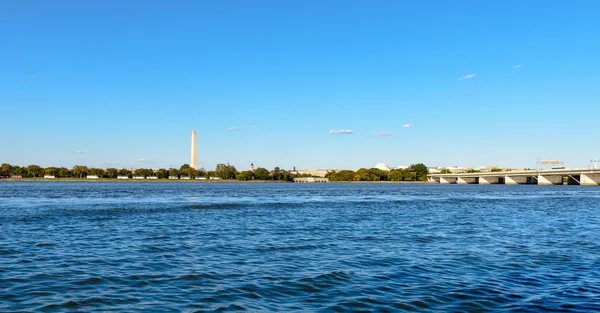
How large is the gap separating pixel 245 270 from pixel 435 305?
8037 millimetres

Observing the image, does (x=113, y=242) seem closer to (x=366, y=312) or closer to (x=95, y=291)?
(x=95, y=291)

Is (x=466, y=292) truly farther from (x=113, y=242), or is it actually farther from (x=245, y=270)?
(x=113, y=242)

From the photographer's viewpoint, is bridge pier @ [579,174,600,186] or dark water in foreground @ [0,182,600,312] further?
bridge pier @ [579,174,600,186]

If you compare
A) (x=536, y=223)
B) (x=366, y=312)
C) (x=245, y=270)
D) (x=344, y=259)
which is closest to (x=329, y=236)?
(x=344, y=259)

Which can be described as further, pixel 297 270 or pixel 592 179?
pixel 592 179

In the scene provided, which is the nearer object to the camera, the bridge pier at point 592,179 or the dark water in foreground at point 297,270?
the dark water in foreground at point 297,270

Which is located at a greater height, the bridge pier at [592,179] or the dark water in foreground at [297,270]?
the bridge pier at [592,179]

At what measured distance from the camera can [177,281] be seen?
57.6 ft

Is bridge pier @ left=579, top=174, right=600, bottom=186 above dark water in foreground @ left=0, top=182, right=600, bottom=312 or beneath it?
above

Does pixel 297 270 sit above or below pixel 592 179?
below

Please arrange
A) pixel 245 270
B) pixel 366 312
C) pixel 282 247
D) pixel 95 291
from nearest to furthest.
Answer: pixel 366 312
pixel 95 291
pixel 245 270
pixel 282 247

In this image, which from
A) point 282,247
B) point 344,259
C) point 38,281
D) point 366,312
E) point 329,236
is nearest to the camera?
point 366,312

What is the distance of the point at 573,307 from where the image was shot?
14.5 metres

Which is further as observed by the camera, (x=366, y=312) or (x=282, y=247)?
(x=282, y=247)
